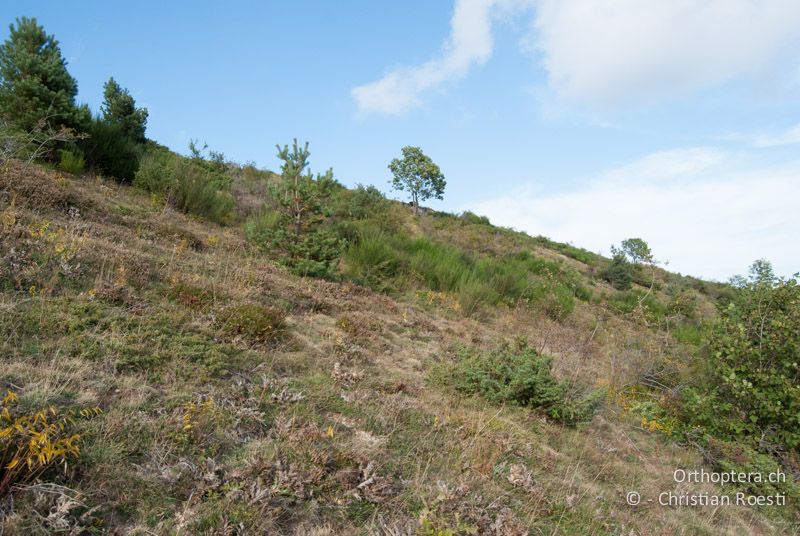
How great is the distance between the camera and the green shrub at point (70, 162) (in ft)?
26.9

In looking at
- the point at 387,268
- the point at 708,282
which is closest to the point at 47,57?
the point at 387,268

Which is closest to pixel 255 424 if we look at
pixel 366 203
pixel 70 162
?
pixel 70 162

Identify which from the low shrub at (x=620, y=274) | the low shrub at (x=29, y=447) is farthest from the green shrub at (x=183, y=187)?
the low shrub at (x=620, y=274)

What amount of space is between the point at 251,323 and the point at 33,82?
7598 millimetres

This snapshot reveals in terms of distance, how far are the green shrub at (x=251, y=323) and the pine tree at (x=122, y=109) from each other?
39.8 feet

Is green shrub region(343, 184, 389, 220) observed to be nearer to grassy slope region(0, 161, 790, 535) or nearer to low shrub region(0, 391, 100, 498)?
grassy slope region(0, 161, 790, 535)

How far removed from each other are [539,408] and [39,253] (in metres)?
5.51

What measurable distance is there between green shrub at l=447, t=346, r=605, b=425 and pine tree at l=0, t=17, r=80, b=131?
8.72 m

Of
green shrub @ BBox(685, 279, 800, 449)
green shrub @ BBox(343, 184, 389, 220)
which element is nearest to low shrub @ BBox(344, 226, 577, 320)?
green shrub @ BBox(343, 184, 389, 220)

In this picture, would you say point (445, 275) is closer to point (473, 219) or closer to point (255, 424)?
point (255, 424)

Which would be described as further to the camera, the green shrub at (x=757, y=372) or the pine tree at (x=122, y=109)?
the pine tree at (x=122, y=109)

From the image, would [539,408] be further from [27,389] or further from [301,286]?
[27,389]

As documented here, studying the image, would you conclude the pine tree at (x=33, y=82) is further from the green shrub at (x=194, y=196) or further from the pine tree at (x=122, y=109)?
the pine tree at (x=122, y=109)

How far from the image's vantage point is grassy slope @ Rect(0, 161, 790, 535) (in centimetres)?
214
